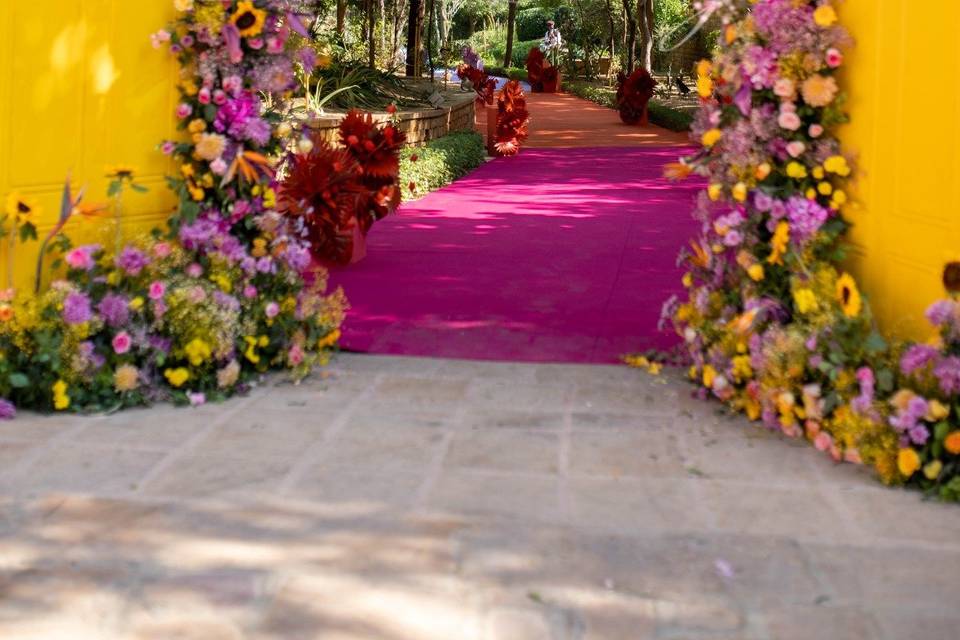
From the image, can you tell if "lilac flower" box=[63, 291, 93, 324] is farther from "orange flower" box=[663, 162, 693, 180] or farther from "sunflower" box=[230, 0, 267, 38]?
"orange flower" box=[663, 162, 693, 180]

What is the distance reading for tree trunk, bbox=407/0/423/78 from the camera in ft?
61.9

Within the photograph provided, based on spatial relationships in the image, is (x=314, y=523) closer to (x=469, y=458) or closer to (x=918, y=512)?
(x=469, y=458)

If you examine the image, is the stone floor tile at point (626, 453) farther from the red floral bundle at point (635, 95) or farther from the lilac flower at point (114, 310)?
the red floral bundle at point (635, 95)

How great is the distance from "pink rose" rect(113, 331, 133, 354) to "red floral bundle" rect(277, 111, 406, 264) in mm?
1933

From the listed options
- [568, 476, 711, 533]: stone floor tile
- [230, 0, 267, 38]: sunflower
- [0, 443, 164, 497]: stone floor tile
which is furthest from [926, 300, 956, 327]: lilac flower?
[230, 0, 267, 38]: sunflower

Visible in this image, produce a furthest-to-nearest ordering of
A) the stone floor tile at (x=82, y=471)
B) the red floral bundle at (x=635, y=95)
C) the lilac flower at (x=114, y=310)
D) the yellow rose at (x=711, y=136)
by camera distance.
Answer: the red floral bundle at (x=635, y=95)
the yellow rose at (x=711, y=136)
the lilac flower at (x=114, y=310)
the stone floor tile at (x=82, y=471)

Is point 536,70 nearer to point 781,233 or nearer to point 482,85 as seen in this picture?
point 482,85

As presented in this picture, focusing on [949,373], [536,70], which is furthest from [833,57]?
[536,70]

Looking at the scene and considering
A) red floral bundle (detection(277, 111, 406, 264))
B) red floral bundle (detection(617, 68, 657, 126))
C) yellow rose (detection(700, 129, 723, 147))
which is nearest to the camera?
yellow rose (detection(700, 129, 723, 147))

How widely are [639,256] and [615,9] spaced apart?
32.3 m

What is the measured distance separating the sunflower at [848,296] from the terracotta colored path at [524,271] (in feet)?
4.95

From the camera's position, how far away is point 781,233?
14.4ft

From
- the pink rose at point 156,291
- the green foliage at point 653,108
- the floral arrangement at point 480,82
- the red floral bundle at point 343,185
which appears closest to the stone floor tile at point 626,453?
the pink rose at point 156,291

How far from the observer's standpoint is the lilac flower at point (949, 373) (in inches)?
140
